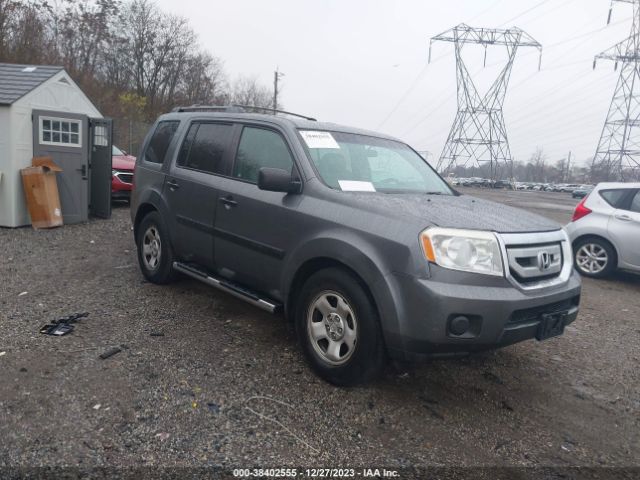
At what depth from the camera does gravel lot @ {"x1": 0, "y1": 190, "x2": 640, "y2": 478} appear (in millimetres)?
2748

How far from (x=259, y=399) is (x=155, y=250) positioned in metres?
2.80

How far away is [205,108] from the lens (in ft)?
17.3

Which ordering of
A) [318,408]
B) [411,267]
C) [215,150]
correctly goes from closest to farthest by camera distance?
1. [411,267]
2. [318,408]
3. [215,150]

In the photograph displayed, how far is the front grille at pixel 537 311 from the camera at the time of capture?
3.10 m

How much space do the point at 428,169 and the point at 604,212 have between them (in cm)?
448

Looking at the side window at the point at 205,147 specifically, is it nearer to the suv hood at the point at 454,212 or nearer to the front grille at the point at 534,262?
the suv hood at the point at 454,212

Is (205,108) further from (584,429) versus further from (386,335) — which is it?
(584,429)

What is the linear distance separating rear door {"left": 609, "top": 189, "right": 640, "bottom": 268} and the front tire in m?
5.95

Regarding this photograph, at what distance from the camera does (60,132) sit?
905 centimetres

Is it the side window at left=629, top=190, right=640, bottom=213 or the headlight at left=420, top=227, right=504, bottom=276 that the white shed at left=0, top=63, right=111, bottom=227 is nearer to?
the headlight at left=420, top=227, right=504, bottom=276

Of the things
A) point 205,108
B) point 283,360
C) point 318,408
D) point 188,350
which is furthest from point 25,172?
point 318,408

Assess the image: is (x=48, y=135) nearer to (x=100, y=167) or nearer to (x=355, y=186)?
(x=100, y=167)

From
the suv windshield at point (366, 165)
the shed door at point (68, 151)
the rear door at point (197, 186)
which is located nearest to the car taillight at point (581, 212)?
the suv windshield at point (366, 165)

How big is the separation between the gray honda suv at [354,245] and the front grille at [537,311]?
0.04ft
